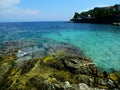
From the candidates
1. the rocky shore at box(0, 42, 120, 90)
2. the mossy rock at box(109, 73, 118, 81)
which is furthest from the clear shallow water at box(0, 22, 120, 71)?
the rocky shore at box(0, 42, 120, 90)

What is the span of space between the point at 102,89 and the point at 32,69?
3.74 meters

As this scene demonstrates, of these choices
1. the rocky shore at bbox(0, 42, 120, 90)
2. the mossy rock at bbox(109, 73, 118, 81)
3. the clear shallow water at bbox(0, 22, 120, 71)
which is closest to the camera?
the rocky shore at bbox(0, 42, 120, 90)

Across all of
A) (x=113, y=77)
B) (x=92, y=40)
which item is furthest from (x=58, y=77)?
(x=92, y=40)

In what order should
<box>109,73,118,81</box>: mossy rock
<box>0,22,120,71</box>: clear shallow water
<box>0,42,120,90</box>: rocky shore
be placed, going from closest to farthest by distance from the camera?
<box>0,42,120,90</box>: rocky shore, <box>109,73,118,81</box>: mossy rock, <box>0,22,120,71</box>: clear shallow water

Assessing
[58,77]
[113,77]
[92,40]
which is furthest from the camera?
[92,40]

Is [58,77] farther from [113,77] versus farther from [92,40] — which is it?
[92,40]

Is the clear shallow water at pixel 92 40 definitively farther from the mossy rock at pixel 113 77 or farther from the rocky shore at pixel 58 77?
the rocky shore at pixel 58 77

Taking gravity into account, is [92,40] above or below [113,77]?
below

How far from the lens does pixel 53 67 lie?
12594 millimetres

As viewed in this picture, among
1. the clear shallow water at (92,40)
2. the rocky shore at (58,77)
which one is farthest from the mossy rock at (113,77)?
the clear shallow water at (92,40)

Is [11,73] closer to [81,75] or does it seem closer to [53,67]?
[53,67]

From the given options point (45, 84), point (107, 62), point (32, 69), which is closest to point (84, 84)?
point (45, 84)

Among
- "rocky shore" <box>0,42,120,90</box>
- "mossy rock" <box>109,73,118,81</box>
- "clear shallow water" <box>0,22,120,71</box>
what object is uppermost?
"rocky shore" <box>0,42,120,90</box>

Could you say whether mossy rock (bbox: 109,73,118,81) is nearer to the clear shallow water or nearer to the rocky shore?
the rocky shore
